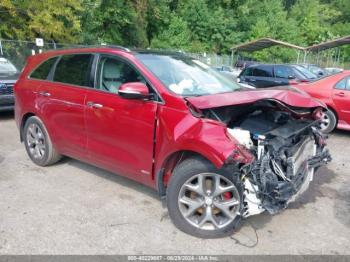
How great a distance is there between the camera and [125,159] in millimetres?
4023

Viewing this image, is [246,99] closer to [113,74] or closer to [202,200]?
[202,200]

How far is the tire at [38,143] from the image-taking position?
5121mm

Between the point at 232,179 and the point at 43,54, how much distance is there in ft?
12.1

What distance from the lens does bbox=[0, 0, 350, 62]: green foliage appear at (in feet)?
65.0

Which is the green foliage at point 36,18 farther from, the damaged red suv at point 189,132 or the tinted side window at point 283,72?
the damaged red suv at point 189,132

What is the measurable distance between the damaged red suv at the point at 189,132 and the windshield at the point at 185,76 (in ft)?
0.06

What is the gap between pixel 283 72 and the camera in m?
13.0

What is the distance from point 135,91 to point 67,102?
1370mm

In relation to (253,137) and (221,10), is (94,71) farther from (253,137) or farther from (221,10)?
(221,10)

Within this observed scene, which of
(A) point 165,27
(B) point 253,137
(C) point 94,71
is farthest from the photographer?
(A) point 165,27

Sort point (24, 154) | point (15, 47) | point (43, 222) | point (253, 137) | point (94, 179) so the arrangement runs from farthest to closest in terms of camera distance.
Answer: point (15, 47) → point (24, 154) → point (94, 179) → point (43, 222) → point (253, 137)

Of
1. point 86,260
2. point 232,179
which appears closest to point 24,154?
point 86,260

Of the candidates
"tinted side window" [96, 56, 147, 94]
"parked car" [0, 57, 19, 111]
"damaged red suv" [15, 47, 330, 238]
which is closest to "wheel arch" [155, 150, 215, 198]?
"damaged red suv" [15, 47, 330, 238]

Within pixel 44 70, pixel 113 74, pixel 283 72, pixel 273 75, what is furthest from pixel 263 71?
pixel 113 74
